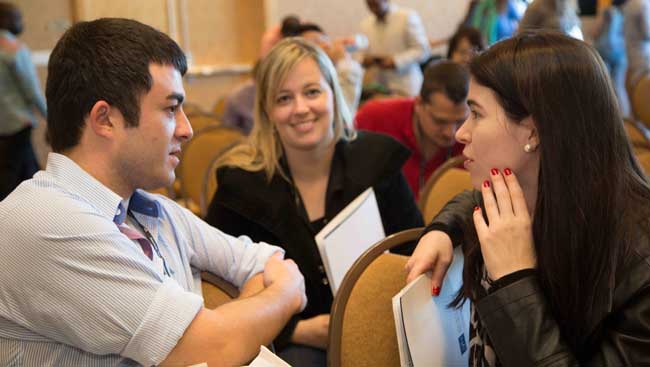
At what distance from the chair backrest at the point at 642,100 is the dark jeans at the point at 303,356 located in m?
3.39

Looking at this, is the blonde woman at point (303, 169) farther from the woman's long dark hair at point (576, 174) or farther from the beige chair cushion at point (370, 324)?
the woman's long dark hair at point (576, 174)

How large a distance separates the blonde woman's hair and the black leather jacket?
3.63 ft

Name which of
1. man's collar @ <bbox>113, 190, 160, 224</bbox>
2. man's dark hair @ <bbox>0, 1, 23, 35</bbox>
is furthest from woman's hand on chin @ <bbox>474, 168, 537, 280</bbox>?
man's dark hair @ <bbox>0, 1, 23, 35</bbox>

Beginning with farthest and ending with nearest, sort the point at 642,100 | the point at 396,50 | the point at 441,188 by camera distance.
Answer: the point at 396,50
the point at 642,100
the point at 441,188

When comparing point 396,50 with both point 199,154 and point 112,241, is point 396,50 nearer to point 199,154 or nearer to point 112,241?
point 199,154

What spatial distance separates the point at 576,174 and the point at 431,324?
1.32ft

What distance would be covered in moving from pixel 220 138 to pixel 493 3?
3.63 m

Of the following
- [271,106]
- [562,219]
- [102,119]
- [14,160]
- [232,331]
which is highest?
[102,119]

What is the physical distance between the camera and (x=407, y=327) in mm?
1183

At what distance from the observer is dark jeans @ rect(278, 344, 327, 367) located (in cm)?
180

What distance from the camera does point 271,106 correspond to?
218cm

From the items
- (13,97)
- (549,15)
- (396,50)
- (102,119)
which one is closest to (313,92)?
(102,119)

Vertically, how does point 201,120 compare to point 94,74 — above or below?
below

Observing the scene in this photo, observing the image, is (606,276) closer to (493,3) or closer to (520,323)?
(520,323)
